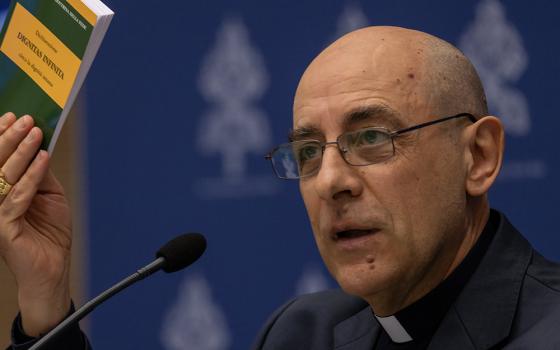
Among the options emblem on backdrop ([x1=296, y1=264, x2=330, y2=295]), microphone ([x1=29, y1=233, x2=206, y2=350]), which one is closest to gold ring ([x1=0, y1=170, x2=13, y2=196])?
microphone ([x1=29, y1=233, x2=206, y2=350])

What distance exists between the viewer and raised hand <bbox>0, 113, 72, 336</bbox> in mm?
1670

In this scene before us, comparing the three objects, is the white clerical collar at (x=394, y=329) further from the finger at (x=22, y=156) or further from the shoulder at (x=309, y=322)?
the finger at (x=22, y=156)

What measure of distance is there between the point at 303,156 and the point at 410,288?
0.91 ft

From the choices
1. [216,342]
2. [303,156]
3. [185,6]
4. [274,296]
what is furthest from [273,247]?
[303,156]

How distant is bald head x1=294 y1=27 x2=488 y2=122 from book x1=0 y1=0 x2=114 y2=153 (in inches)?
14.4

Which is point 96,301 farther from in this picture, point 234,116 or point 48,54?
point 234,116

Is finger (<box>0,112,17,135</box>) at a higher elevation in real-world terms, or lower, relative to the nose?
higher

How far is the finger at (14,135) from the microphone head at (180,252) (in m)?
0.33

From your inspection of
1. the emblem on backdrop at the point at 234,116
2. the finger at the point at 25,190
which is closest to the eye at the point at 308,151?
the finger at the point at 25,190

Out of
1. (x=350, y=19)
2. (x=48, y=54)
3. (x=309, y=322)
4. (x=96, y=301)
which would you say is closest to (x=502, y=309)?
(x=309, y=322)

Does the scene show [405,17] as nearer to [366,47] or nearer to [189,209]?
[189,209]

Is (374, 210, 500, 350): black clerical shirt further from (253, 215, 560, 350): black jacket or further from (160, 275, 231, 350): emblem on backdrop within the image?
(160, 275, 231, 350): emblem on backdrop

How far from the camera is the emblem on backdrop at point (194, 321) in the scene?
8.21 feet

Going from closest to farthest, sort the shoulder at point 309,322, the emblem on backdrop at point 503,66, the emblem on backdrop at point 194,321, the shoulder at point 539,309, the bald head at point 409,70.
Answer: the shoulder at point 539,309 < the bald head at point 409,70 < the shoulder at point 309,322 < the emblem on backdrop at point 194,321 < the emblem on backdrop at point 503,66
